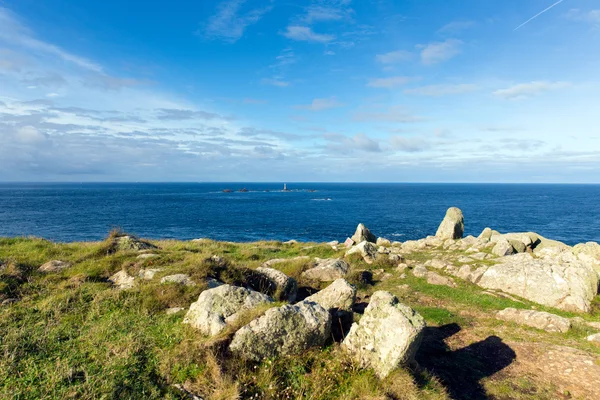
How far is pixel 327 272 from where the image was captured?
24.0 m

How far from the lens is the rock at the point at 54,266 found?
16938 millimetres

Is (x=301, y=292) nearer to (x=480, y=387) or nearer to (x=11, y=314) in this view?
(x=480, y=387)

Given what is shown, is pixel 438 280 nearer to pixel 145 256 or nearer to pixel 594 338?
pixel 594 338

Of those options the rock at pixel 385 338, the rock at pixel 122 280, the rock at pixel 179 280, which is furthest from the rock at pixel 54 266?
the rock at pixel 385 338

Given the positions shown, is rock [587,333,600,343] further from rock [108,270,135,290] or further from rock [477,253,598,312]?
rock [108,270,135,290]

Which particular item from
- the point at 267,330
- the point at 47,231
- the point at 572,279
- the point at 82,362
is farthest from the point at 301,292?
the point at 47,231

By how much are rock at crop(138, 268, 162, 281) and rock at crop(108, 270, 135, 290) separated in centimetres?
48

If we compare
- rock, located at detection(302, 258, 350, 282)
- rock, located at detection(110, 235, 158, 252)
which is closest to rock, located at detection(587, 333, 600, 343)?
rock, located at detection(302, 258, 350, 282)

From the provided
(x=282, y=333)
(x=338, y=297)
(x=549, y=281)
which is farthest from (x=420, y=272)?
(x=282, y=333)

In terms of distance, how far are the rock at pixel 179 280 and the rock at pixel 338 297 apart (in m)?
6.05

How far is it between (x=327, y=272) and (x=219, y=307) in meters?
13.3

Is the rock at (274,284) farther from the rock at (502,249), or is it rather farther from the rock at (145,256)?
the rock at (502,249)

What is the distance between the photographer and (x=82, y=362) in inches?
352

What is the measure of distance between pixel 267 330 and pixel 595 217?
129 metres
